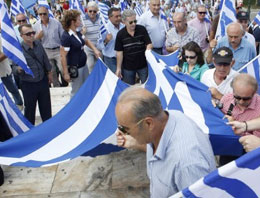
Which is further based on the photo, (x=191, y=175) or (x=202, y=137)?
(x=202, y=137)

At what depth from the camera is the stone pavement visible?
136 inches

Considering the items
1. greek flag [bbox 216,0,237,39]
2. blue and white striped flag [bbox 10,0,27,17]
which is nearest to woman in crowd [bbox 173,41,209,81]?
greek flag [bbox 216,0,237,39]

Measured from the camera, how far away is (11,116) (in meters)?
3.91

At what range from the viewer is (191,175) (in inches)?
59.5

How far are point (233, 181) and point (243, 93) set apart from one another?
116 centimetres

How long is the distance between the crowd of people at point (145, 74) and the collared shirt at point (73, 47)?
0.05 ft

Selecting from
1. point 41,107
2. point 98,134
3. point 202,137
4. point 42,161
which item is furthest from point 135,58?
point 202,137

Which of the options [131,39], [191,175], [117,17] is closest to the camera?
[191,175]

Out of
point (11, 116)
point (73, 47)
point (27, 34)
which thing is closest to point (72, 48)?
point (73, 47)

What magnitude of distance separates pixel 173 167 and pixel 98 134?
190 cm

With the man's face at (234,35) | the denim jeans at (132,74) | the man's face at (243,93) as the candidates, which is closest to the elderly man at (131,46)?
the denim jeans at (132,74)

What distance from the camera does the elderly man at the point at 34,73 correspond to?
13.4 feet

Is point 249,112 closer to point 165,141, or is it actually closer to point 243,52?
point 165,141

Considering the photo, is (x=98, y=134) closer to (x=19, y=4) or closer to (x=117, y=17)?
(x=117, y=17)
